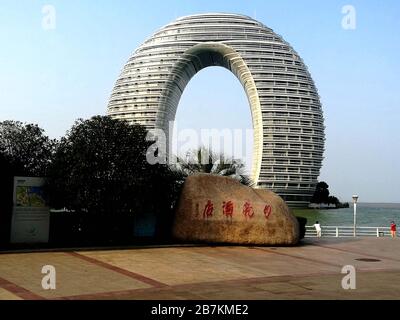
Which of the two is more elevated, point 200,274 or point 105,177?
point 105,177

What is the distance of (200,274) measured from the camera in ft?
39.2

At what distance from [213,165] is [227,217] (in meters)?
7.53

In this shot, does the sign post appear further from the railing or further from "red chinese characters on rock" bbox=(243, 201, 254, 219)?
the railing

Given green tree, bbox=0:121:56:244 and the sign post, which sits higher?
green tree, bbox=0:121:56:244

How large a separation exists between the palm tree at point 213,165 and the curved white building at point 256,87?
267 ft

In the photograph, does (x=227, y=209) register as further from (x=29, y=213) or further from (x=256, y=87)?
(x=256, y=87)

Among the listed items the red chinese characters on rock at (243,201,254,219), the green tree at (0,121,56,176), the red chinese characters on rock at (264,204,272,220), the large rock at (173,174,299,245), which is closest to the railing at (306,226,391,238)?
the large rock at (173,174,299,245)

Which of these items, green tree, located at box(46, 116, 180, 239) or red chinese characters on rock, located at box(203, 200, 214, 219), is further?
red chinese characters on rock, located at box(203, 200, 214, 219)

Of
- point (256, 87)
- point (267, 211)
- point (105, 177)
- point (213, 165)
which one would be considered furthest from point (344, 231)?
point (256, 87)

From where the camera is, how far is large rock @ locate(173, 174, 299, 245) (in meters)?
17.8

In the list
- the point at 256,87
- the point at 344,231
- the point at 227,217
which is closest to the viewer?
the point at 227,217

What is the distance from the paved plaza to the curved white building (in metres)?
91.0
